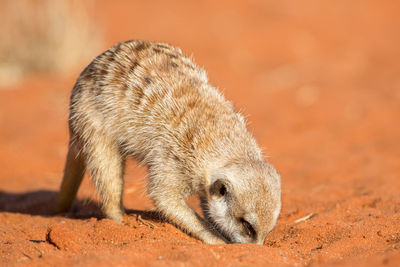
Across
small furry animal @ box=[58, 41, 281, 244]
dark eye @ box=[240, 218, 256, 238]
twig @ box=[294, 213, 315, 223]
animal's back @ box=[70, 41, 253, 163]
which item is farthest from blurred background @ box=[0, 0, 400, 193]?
dark eye @ box=[240, 218, 256, 238]

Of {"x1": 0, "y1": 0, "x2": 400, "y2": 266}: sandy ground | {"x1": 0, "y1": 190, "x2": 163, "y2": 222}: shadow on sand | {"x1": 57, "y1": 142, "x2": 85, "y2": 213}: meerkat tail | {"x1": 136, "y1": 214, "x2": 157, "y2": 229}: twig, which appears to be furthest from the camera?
{"x1": 0, "y1": 190, "x2": 163, "y2": 222}: shadow on sand

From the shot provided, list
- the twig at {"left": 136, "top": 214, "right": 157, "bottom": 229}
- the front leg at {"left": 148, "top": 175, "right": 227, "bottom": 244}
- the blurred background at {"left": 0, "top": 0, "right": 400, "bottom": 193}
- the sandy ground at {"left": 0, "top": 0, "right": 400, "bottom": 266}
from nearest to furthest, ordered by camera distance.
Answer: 1. the sandy ground at {"left": 0, "top": 0, "right": 400, "bottom": 266}
2. the front leg at {"left": 148, "top": 175, "right": 227, "bottom": 244}
3. the twig at {"left": 136, "top": 214, "right": 157, "bottom": 229}
4. the blurred background at {"left": 0, "top": 0, "right": 400, "bottom": 193}

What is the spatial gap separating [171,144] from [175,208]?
21.9 inches

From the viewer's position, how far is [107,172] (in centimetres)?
484

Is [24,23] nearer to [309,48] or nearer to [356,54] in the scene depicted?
[309,48]

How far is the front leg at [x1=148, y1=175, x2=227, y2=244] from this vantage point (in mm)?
4301

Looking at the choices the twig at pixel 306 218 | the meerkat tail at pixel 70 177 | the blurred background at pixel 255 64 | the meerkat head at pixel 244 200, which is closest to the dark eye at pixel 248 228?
the meerkat head at pixel 244 200

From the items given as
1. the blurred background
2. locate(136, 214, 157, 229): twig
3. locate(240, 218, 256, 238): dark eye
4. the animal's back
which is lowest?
locate(136, 214, 157, 229): twig

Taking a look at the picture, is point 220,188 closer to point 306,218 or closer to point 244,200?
point 244,200

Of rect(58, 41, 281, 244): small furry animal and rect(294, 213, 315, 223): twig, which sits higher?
rect(58, 41, 281, 244): small furry animal

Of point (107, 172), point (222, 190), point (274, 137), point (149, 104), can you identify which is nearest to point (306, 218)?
point (222, 190)

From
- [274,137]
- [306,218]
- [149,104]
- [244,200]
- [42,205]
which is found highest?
[274,137]

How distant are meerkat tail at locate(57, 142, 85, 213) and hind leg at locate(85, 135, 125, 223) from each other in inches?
14.4

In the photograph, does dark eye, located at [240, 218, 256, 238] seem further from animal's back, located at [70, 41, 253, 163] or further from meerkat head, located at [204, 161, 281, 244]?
animal's back, located at [70, 41, 253, 163]
